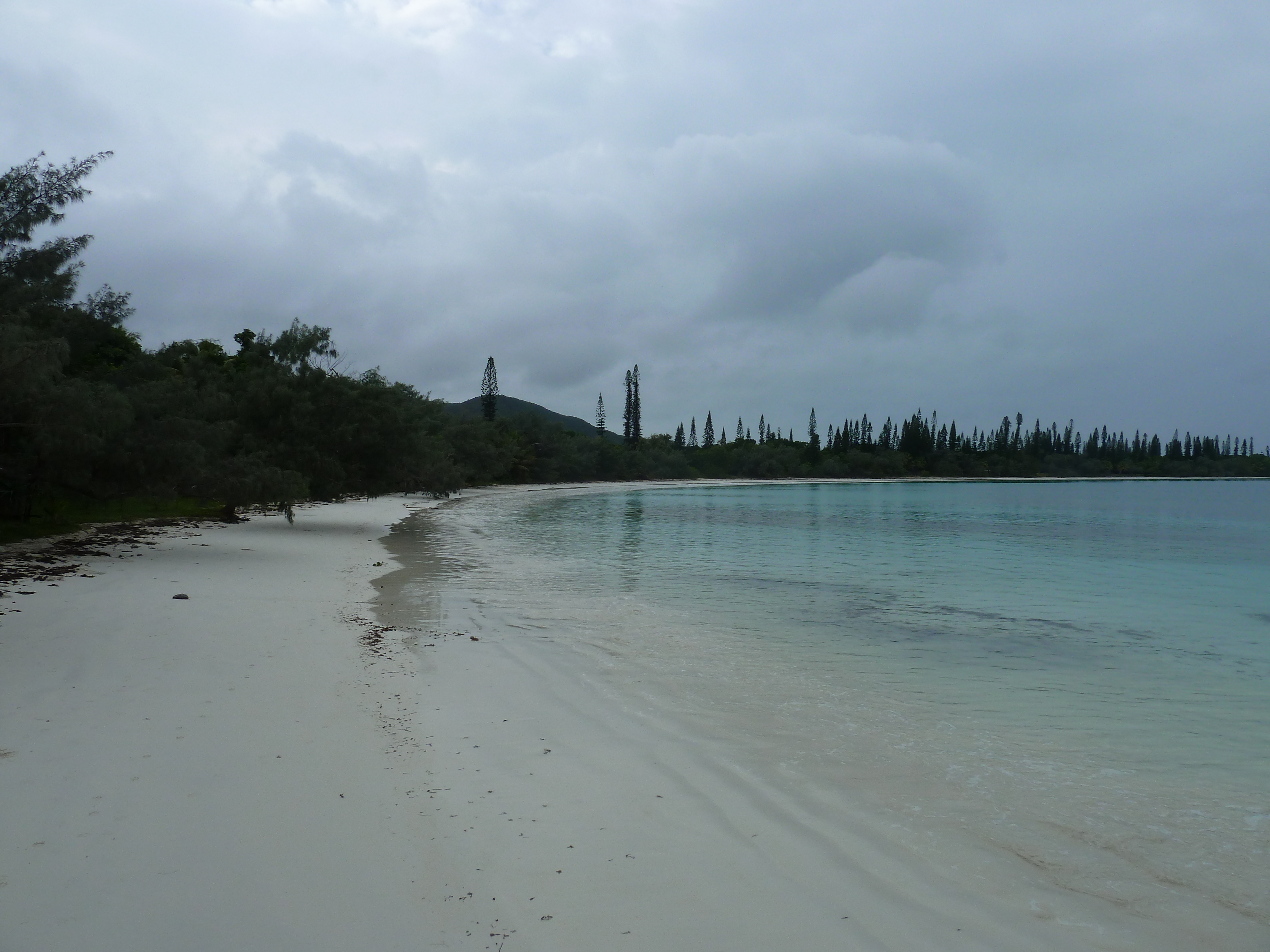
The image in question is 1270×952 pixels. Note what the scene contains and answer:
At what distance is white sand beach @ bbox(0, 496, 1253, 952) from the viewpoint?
11.0ft

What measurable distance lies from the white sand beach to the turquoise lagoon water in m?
0.68

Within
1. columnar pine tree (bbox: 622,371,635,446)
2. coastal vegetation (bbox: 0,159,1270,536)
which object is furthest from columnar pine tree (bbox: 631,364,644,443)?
coastal vegetation (bbox: 0,159,1270,536)

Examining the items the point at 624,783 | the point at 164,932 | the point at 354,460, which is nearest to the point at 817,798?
the point at 624,783

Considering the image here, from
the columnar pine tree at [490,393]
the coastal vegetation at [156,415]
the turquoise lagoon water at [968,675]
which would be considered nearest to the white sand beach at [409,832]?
the turquoise lagoon water at [968,675]

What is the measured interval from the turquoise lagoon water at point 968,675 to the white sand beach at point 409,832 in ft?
2.23

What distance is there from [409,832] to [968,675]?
693 cm

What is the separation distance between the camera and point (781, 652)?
9711 mm

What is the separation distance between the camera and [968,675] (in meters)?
Answer: 9.05

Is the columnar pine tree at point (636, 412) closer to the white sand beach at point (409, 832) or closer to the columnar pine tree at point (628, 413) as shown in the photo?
the columnar pine tree at point (628, 413)

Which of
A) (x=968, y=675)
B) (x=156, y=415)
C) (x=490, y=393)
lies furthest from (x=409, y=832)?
(x=490, y=393)

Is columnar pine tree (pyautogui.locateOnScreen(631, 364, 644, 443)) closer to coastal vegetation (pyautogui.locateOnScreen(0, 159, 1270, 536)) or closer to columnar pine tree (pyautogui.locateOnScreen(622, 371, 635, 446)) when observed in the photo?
columnar pine tree (pyautogui.locateOnScreen(622, 371, 635, 446))

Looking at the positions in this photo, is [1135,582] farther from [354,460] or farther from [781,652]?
[354,460]

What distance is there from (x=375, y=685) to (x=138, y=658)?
7.45 feet

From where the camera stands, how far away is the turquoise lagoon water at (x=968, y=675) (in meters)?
4.86
